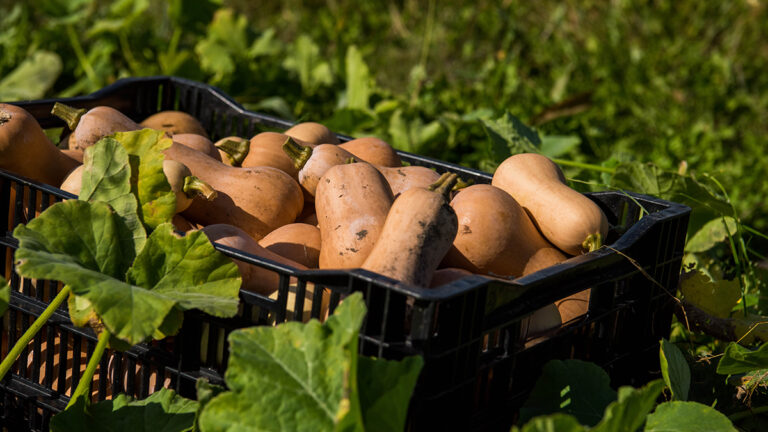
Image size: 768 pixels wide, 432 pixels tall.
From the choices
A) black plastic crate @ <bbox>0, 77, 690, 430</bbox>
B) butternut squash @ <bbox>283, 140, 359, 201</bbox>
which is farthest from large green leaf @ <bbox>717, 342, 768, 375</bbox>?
butternut squash @ <bbox>283, 140, 359, 201</bbox>

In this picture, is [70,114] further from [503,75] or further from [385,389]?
[503,75]

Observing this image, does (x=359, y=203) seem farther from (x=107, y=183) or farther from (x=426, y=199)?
(x=107, y=183)

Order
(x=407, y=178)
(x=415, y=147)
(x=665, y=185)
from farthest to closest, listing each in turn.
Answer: (x=415, y=147) < (x=665, y=185) < (x=407, y=178)

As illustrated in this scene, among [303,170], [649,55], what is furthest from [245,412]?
[649,55]

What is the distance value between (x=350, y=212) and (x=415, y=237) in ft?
0.70

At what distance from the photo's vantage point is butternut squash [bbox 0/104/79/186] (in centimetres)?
151

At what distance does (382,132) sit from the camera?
10.4 ft

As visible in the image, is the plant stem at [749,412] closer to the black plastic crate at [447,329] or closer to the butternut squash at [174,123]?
the black plastic crate at [447,329]

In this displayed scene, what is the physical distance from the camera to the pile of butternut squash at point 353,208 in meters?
1.29

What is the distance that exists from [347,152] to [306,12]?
186 inches

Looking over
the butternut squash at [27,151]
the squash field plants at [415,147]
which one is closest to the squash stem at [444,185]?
the squash field plants at [415,147]

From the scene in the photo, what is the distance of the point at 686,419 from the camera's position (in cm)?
112

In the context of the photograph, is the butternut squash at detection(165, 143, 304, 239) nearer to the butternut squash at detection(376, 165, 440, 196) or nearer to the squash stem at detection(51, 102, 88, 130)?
the butternut squash at detection(376, 165, 440, 196)

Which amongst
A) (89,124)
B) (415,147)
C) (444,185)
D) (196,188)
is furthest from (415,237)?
(415,147)
